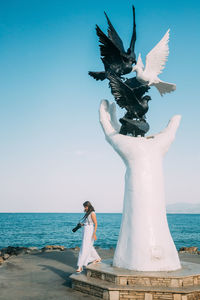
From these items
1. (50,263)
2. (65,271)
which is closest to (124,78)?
(65,271)

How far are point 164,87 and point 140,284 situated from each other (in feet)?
20.0

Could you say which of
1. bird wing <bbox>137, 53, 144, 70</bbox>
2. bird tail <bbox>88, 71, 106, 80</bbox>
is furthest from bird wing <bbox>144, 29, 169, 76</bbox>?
bird tail <bbox>88, 71, 106, 80</bbox>

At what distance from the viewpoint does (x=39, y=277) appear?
972 centimetres

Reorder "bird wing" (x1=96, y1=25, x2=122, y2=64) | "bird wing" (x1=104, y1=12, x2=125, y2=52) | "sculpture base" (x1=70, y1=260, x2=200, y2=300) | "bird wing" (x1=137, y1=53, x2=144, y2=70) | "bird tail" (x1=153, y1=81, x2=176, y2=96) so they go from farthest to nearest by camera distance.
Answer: "bird tail" (x1=153, y1=81, x2=176, y2=96) < "bird wing" (x1=137, y1=53, x2=144, y2=70) < "bird wing" (x1=104, y1=12, x2=125, y2=52) < "bird wing" (x1=96, y1=25, x2=122, y2=64) < "sculpture base" (x1=70, y1=260, x2=200, y2=300)

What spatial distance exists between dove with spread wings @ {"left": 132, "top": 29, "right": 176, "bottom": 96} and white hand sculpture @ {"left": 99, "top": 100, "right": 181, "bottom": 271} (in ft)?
5.54

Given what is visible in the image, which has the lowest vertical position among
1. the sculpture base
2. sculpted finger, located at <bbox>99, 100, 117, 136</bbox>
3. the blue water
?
the blue water

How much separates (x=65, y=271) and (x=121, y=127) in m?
5.19

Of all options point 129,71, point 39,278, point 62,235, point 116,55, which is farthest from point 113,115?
point 62,235

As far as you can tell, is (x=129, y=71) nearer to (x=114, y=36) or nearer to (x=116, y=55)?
(x=116, y=55)

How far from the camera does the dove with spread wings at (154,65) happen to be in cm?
979

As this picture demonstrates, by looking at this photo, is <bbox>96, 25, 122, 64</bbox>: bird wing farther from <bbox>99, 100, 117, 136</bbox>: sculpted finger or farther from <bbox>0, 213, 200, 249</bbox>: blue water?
<bbox>0, 213, 200, 249</bbox>: blue water

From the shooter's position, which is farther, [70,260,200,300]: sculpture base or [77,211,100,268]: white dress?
[77,211,100,268]: white dress

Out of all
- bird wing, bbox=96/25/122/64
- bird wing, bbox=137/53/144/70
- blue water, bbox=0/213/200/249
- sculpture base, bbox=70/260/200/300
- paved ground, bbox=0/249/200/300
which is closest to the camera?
sculpture base, bbox=70/260/200/300

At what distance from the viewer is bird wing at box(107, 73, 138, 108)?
31.2ft
